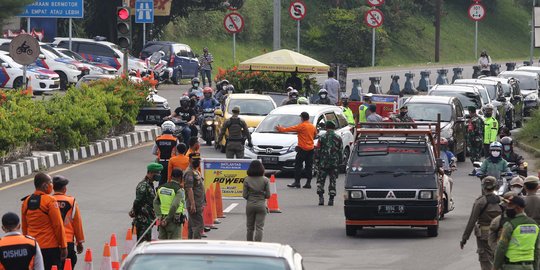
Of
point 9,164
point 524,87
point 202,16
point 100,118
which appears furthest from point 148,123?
point 202,16

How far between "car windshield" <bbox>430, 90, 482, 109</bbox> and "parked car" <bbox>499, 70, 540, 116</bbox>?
10.4m

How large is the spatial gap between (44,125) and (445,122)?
9426mm

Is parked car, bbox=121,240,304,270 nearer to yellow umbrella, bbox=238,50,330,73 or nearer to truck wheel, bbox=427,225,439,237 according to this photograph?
truck wheel, bbox=427,225,439,237

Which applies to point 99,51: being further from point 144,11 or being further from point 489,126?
point 489,126

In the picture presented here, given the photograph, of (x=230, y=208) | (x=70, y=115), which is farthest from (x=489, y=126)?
(x=70, y=115)

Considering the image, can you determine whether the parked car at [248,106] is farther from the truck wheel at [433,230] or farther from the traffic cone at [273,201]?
the truck wheel at [433,230]

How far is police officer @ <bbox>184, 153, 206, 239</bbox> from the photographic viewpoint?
1853 cm

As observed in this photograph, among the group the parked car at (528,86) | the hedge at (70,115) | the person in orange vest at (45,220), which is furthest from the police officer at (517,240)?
the parked car at (528,86)

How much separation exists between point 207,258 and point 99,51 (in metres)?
46.8

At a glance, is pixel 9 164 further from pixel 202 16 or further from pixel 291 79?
pixel 202 16

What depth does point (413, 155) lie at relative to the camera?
850 inches

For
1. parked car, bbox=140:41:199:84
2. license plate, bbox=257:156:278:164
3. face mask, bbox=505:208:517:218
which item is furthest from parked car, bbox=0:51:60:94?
face mask, bbox=505:208:517:218

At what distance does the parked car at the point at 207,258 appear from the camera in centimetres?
927

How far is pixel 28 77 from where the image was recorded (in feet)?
151
